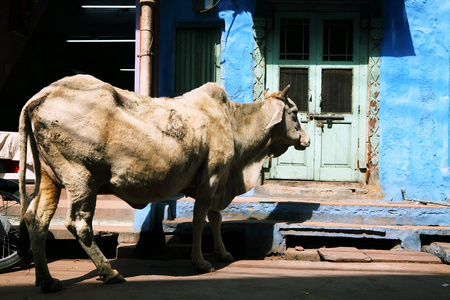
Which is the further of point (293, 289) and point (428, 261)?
point (428, 261)

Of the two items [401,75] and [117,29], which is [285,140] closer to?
[401,75]

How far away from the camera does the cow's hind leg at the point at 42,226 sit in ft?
13.6

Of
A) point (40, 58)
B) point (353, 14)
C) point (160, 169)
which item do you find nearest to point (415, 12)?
point (353, 14)

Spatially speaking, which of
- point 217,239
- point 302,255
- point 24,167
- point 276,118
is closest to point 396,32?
point 276,118

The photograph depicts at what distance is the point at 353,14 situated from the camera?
7.45m

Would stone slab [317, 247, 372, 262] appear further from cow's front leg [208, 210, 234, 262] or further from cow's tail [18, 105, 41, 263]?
cow's tail [18, 105, 41, 263]

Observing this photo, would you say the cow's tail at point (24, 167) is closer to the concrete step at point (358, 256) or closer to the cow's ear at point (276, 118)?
the cow's ear at point (276, 118)

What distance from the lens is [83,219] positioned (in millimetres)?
4215

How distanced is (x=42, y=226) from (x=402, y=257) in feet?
12.8

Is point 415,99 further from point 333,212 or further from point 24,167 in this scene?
point 24,167

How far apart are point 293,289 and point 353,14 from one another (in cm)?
484

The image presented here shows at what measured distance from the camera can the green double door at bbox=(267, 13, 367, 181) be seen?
24.1 feet

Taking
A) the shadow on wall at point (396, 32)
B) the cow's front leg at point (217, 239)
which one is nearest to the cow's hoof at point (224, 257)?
the cow's front leg at point (217, 239)

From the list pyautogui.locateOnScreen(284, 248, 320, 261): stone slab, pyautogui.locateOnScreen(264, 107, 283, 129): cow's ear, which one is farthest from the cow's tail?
pyautogui.locateOnScreen(284, 248, 320, 261): stone slab
